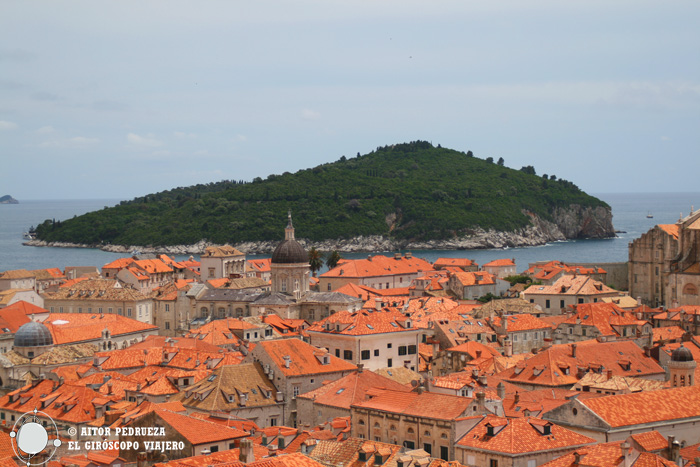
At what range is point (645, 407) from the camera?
42.5 meters

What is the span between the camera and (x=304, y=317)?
283 ft

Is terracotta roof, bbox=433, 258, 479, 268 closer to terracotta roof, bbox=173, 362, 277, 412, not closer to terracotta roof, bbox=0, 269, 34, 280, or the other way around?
terracotta roof, bbox=0, 269, 34, 280

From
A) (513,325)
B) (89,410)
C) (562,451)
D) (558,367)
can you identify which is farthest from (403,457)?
(513,325)

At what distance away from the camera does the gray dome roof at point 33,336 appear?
224ft

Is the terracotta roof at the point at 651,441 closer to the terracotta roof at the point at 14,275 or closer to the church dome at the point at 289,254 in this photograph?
the church dome at the point at 289,254

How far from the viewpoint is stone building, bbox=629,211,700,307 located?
94.4 m

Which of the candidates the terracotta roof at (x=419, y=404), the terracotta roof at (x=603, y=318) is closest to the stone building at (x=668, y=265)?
the terracotta roof at (x=603, y=318)

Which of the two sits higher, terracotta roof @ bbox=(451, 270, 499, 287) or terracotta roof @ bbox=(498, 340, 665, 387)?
terracotta roof @ bbox=(451, 270, 499, 287)

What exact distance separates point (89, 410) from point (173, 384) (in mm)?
5059

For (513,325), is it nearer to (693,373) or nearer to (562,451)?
(693,373)

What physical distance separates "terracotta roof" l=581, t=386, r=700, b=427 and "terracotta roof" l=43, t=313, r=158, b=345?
4189cm

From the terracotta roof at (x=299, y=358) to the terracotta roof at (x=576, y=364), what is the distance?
9665mm

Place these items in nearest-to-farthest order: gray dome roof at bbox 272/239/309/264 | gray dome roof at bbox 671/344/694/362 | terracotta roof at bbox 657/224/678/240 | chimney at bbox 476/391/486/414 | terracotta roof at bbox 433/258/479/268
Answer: chimney at bbox 476/391/486/414 < gray dome roof at bbox 671/344/694/362 < gray dome roof at bbox 272/239/309/264 < terracotta roof at bbox 657/224/678/240 < terracotta roof at bbox 433/258/479/268

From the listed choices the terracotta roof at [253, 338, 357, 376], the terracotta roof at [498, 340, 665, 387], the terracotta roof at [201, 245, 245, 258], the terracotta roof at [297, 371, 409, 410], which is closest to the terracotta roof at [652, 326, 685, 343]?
the terracotta roof at [498, 340, 665, 387]
